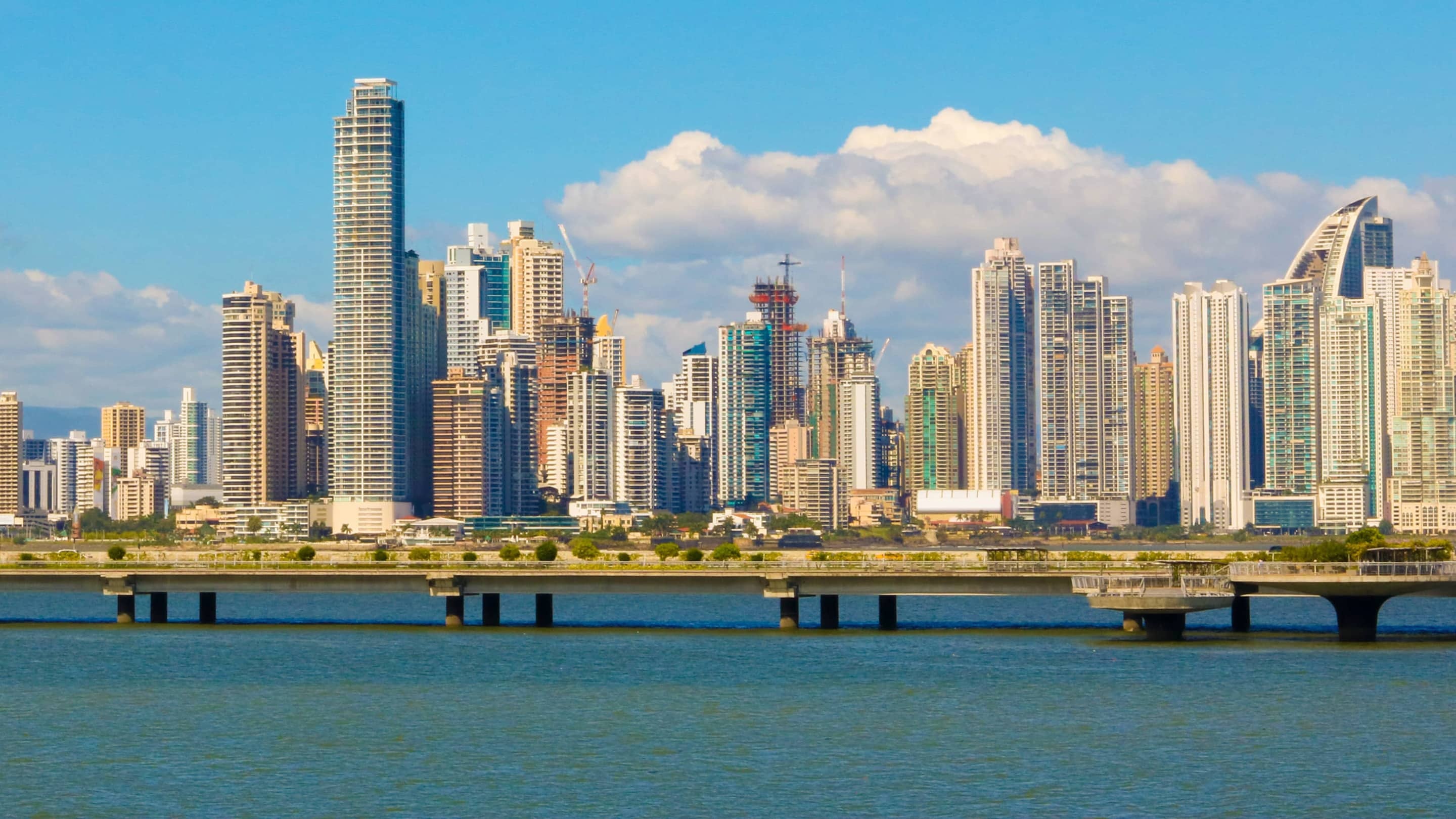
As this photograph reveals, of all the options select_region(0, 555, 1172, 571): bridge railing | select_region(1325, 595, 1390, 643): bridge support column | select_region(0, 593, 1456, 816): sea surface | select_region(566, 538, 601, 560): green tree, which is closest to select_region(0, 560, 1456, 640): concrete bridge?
select_region(1325, 595, 1390, 643): bridge support column

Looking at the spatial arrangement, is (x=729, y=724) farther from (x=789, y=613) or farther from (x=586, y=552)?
(x=586, y=552)

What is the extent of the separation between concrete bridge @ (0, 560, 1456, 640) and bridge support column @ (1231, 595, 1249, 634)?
0.08 metres

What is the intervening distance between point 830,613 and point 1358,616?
28.4 metres

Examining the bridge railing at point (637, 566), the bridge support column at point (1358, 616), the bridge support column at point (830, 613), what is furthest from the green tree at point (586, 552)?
the bridge support column at point (1358, 616)

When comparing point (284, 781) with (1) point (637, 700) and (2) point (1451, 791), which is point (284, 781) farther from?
(2) point (1451, 791)

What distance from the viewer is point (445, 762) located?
66.7 metres

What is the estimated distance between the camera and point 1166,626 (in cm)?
10481

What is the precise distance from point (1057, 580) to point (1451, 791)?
48.9 m

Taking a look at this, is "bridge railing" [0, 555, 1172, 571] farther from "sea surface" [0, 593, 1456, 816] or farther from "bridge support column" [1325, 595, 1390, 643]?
"bridge support column" [1325, 595, 1390, 643]

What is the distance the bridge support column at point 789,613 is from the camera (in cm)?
11738

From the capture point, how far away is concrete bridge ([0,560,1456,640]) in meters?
103

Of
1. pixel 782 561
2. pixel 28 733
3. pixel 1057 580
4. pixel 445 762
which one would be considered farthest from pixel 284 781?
pixel 782 561

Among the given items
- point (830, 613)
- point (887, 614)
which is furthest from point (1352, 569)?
point (830, 613)

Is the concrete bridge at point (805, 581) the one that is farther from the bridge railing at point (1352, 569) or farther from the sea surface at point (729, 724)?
the sea surface at point (729, 724)
